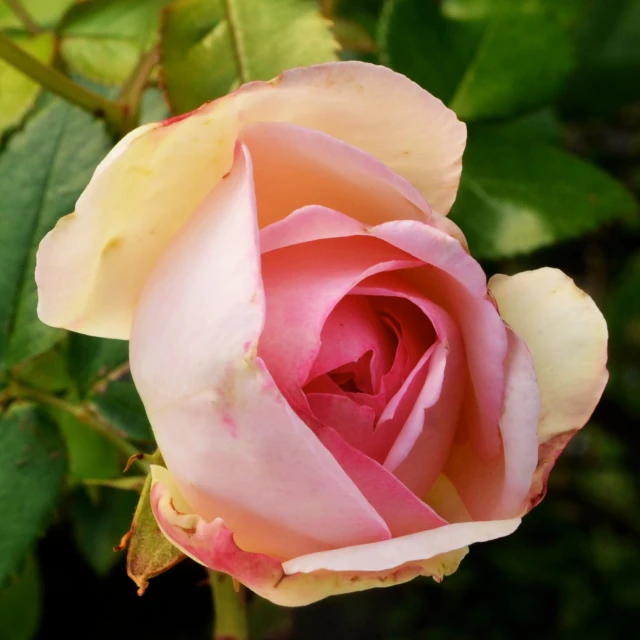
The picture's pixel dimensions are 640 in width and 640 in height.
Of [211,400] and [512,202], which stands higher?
[211,400]

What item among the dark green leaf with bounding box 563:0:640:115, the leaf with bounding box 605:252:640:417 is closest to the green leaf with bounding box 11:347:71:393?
the dark green leaf with bounding box 563:0:640:115

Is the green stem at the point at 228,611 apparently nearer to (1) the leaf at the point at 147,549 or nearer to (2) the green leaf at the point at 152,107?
(1) the leaf at the point at 147,549

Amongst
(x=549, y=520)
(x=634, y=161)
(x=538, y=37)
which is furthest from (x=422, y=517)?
(x=634, y=161)

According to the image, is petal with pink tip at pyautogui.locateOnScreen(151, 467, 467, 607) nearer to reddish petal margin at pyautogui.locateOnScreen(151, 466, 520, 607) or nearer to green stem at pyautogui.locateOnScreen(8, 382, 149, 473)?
reddish petal margin at pyautogui.locateOnScreen(151, 466, 520, 607)

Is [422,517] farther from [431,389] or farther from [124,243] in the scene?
[124,243]

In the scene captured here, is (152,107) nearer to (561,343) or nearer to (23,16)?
(23,16)

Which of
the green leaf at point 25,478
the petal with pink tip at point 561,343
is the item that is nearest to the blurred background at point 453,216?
the green leaf at point 25,478
